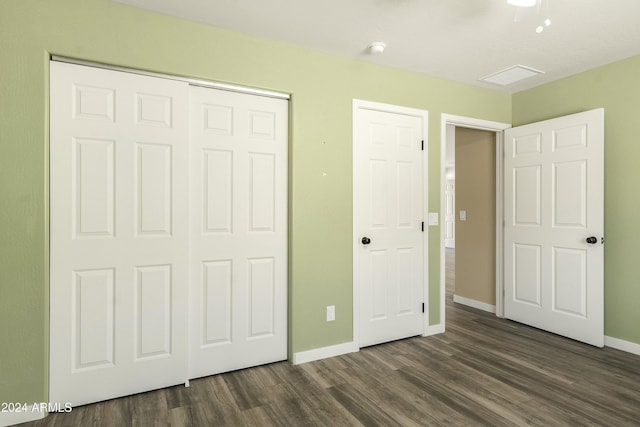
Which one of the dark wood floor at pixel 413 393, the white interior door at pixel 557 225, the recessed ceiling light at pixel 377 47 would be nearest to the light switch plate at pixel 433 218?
the white interior door at pixel 557 225

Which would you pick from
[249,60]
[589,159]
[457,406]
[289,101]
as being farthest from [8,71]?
[589,159]

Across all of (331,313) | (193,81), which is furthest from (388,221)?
(193,81)

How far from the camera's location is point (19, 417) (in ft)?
6.59

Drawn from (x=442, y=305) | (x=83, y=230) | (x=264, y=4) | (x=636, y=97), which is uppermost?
(x=264, y=4)

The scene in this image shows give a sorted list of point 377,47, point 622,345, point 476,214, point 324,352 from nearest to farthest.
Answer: point 377,47 < point 324,352 < point 622,345 < point 476,214

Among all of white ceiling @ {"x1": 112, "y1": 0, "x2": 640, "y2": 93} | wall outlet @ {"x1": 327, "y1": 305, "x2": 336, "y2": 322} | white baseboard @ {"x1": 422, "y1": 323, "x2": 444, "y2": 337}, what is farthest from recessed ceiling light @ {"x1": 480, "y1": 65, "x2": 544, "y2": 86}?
wall outlet @ {"x1": 327, "y1": 305, "x2": 336, "y2": 322}

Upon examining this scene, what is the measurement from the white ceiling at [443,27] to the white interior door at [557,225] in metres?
0.69

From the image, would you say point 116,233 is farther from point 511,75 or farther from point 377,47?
point 511,75

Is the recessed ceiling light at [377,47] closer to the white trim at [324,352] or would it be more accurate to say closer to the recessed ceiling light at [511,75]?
the recessed ceiling light at [511,75]

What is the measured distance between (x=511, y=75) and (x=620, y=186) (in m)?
1.38

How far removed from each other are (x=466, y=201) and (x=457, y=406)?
2.87 m

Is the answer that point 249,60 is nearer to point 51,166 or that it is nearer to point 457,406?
point 51,166

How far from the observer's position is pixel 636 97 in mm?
2986

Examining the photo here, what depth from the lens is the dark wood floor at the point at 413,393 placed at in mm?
2065
